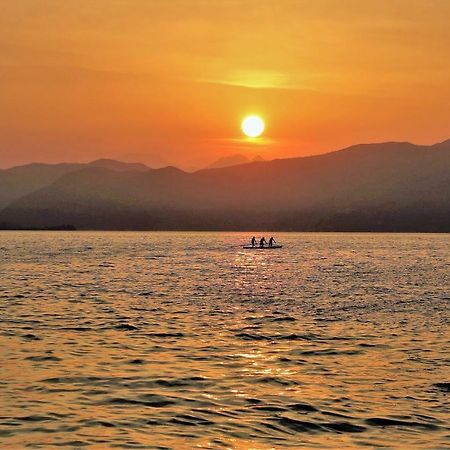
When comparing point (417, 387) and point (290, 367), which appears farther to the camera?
point (290, 367)

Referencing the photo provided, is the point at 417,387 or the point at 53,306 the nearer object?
the point at 417,387

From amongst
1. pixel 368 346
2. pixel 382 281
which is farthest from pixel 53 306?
pixel 382 281

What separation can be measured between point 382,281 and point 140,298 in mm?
34616

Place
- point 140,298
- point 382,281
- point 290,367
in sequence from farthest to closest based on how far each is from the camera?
point 382,281, point 140,298, point 290,367

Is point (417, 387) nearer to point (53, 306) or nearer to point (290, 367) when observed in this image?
point (290, 367)

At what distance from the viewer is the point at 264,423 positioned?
21234 millimetres

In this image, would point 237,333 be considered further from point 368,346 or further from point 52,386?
point 52,386

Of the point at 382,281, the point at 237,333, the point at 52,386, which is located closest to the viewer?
the point at 52,386

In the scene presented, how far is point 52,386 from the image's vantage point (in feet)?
83.4

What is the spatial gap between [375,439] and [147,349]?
15461mm

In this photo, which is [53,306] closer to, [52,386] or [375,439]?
[52,386]

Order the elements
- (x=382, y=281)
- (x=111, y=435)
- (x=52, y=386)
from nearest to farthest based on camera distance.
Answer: (x=111, y=435)
(x=52, y=386)
(x=382, y=281)

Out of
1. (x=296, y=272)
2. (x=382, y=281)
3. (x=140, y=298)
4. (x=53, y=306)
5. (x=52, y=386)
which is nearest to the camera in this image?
(x=52, y=386)

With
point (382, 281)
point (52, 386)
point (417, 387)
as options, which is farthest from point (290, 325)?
point (382, 281)
